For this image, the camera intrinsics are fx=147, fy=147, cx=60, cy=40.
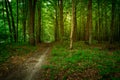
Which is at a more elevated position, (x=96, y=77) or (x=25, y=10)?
(x=25, y=10)

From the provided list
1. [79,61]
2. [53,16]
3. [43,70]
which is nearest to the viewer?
[43,70]

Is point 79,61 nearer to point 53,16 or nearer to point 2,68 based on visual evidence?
point 2,68

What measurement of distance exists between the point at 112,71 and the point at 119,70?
0.48 m

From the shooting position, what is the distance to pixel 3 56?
44.8 feet

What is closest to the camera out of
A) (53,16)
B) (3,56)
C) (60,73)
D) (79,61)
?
(60,73)

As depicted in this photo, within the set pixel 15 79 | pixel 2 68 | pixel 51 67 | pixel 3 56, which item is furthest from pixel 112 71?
pixel 3 56

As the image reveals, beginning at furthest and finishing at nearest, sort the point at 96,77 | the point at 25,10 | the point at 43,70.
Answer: the point at 25,10
the point at 43,70
the point at 96,77

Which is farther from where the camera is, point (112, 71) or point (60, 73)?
point (60, 73)

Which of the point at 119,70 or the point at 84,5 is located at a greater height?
the point at 84,5

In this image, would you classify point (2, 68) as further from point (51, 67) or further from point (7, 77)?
point (51, 67)

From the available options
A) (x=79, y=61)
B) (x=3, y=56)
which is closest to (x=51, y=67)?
(x=79, y=61)

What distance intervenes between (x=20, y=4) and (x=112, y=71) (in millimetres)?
24345

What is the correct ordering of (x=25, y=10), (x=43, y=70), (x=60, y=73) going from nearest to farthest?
(x=60, y=73) < (x=43, y=70) < (x=25, y=10)

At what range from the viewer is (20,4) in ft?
93.2
